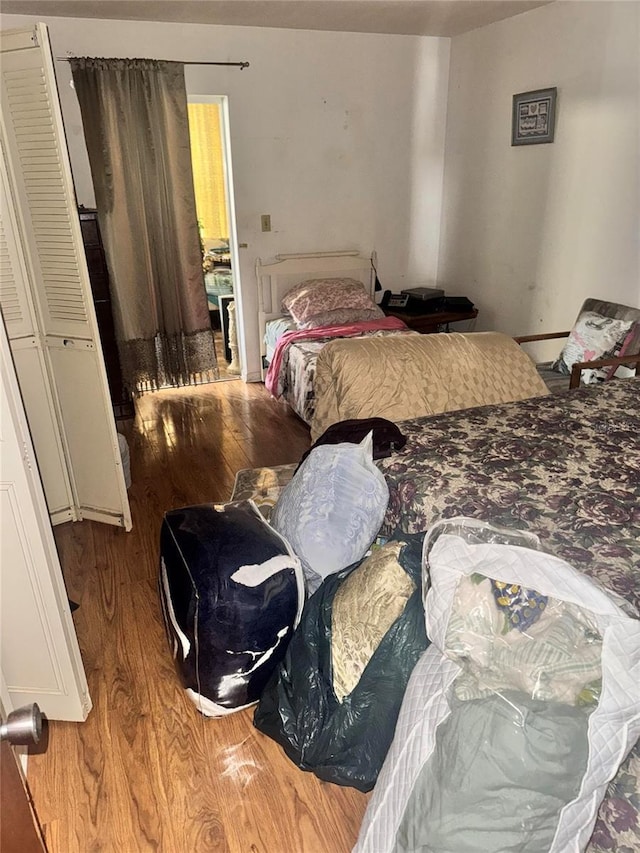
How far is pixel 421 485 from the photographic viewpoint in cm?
188

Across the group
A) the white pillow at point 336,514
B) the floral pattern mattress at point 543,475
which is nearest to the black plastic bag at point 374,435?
the floral pattern mattress at point 543,475

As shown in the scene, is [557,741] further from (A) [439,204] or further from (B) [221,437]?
(A) [439,204]

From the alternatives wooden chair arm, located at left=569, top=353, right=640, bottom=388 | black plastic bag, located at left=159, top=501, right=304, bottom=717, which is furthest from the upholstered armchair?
black plastic bag, located at left=159, top=501, right=304, bottom=717

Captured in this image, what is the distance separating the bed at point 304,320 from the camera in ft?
12.6

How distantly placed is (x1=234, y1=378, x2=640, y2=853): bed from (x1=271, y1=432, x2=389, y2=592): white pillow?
0.12 meters

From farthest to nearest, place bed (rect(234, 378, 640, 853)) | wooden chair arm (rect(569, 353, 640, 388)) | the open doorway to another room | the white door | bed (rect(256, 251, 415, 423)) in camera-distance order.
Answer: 1. the open doorway to another room
2. bed (rect(256, 251, 415, 423))
3. wooden chair arm (rect(569, 353, 640, 388))
4. bed (rect(234, 378, 640, 853))
5. the white door

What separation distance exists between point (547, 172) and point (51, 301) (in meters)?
2.98

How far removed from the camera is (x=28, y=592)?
5.09 ft

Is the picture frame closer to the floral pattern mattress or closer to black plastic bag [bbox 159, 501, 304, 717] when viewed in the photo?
the floral pattern mattress

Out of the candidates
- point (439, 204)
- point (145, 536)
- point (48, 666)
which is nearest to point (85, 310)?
point (145, 536)

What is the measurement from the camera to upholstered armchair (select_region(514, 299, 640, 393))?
3152 mm

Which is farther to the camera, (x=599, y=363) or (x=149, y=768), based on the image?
(x=599, y=363)

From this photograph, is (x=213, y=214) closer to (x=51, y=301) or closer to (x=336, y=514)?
(x=51, y=301)

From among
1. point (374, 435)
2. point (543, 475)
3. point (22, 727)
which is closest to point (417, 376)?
point (374, 435)
